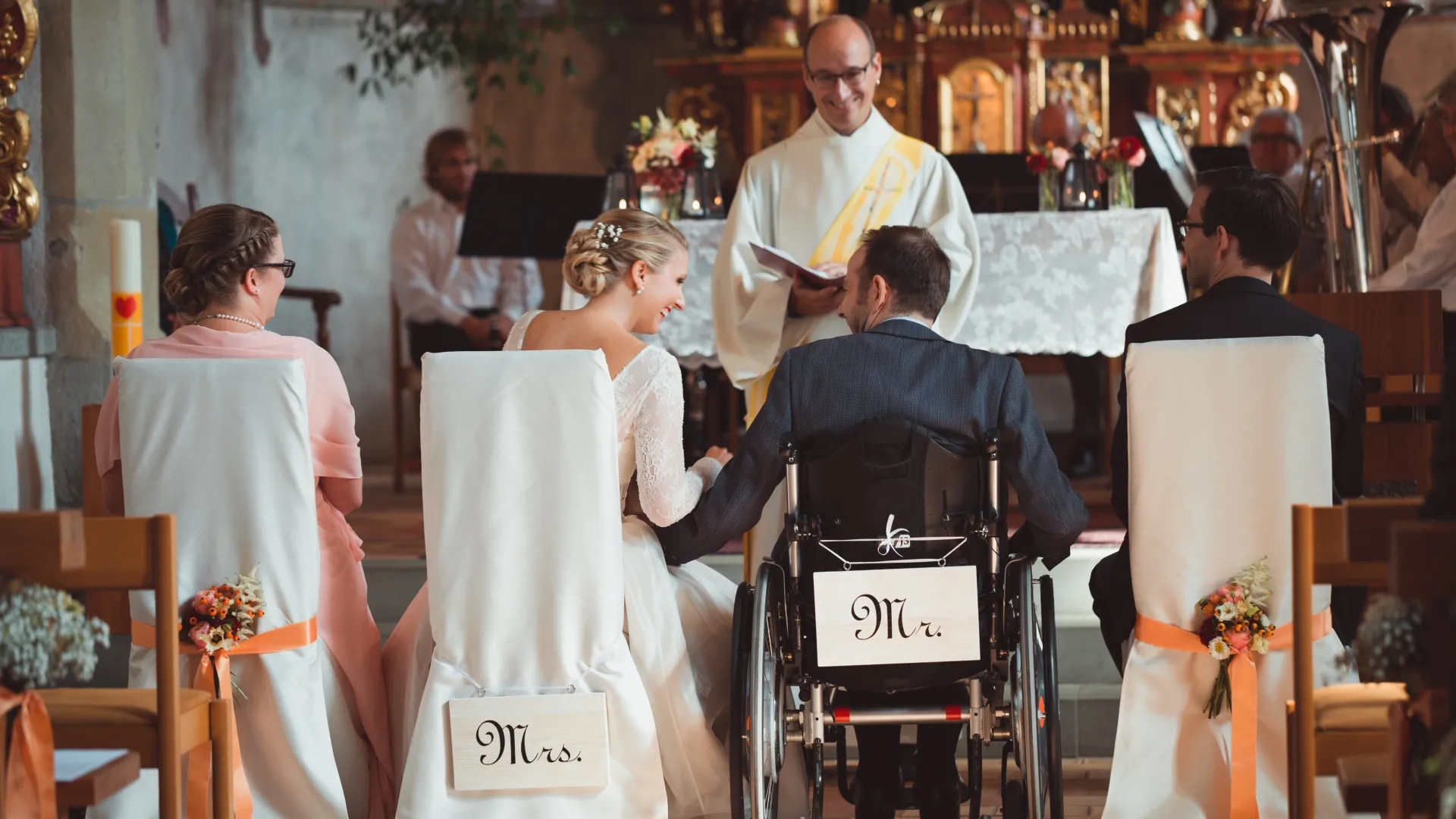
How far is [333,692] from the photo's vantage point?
3.13m

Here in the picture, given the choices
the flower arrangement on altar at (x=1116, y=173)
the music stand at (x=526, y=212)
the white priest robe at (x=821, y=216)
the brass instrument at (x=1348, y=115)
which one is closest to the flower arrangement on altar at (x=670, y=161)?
the white priest robe at (x=821, y=216)

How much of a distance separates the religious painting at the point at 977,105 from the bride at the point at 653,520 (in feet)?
15.2

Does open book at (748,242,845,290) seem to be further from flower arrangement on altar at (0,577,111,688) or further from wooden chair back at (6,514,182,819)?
flower arrangement on altar at (0,577,111,688)

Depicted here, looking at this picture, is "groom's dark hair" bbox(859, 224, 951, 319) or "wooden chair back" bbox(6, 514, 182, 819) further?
"groom's dark hair" bbox(859, 224, 951, 319)

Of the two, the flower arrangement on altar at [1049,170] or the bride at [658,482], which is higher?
the flower arrangement on altar at [1049,170]

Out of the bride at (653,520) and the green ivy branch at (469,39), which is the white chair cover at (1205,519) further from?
the green ivy branch at (469,39)

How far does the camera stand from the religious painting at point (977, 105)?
767 centimetres

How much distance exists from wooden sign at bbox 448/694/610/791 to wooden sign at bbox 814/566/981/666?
0.45 meters

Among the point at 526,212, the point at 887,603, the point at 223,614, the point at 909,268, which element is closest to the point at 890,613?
the point at 887,603

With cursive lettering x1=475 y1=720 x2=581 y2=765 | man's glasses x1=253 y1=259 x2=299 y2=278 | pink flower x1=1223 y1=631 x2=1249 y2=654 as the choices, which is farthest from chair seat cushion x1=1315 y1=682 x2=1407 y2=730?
man's glasses x1=253 y1=259 x2=299 y2=278

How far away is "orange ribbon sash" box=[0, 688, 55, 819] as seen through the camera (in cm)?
219

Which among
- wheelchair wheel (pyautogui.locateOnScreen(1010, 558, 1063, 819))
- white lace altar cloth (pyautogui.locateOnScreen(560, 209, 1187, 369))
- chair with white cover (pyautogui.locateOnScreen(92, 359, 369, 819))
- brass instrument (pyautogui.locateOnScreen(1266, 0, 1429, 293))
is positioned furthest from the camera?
brass instrument (pyautogui.locateOnScreen(1266, 0, 1429, 293))

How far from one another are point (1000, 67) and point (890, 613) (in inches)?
213

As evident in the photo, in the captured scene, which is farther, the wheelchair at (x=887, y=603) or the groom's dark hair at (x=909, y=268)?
the groom's dark hair at (x=909, y=268)
